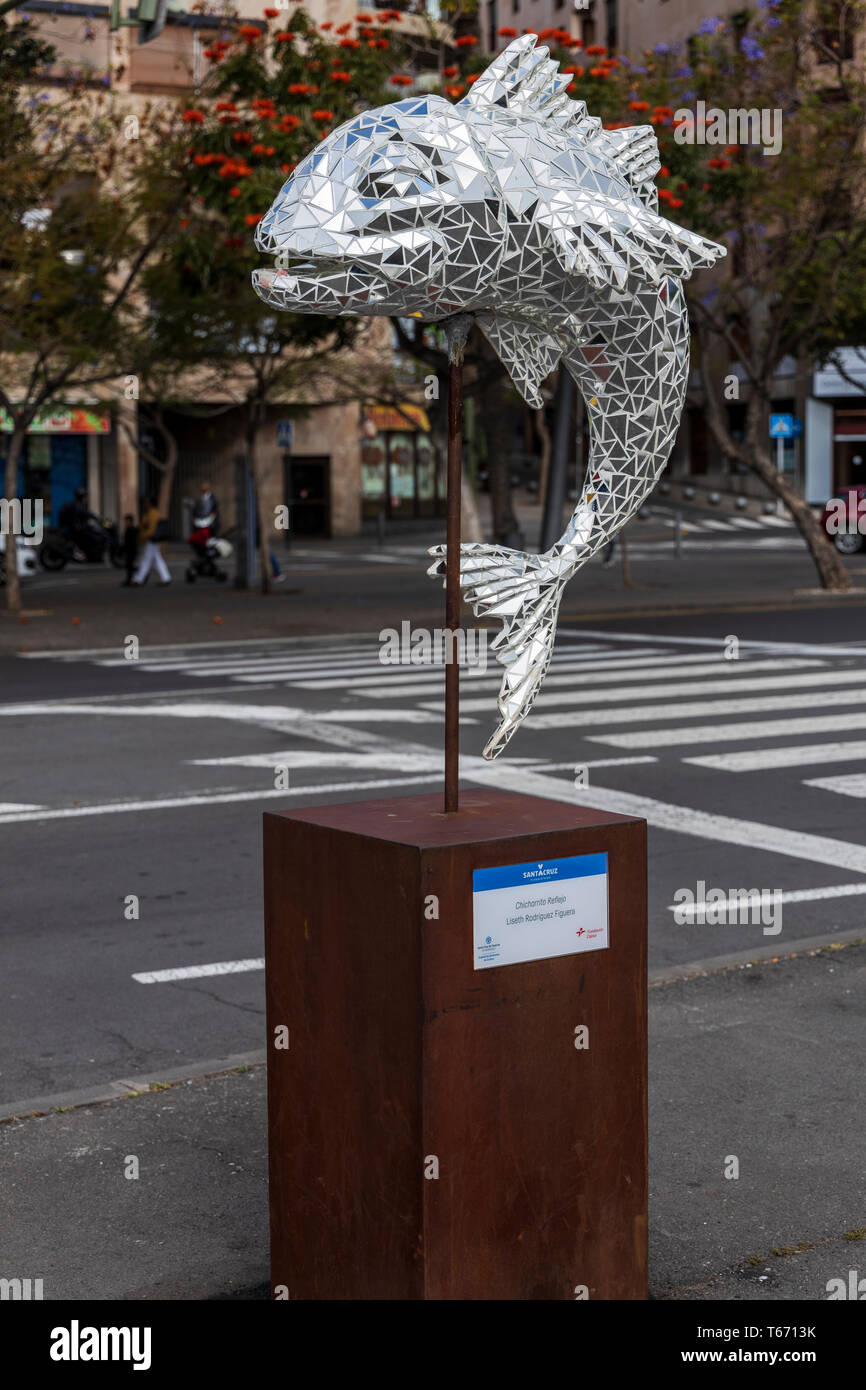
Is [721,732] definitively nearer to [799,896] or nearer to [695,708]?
[695,708]

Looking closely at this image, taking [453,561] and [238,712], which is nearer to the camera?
[453,561]

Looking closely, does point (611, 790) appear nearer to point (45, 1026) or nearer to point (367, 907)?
point (45, 1026)

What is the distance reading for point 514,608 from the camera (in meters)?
4.55

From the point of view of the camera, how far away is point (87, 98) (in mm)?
24109

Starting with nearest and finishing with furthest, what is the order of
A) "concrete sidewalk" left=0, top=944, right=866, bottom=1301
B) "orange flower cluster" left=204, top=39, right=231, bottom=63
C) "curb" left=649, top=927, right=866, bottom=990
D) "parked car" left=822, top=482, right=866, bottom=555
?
"concrete sidewalk" left=0, top=944, right=866, bottom=1301 → "curb" left=649, top=927, right=866, bottom=990 → "orange flower cluster" left=204, top=39, right=231, bottom=63 → "parked car" left=822, top=482, right=866, bottom=555

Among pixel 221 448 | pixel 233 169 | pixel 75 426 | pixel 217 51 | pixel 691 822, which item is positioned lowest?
pixel 691 822

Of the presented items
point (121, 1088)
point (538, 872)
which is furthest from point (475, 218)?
point (121, 1088)

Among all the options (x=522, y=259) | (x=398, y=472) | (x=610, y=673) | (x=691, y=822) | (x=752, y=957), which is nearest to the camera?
(x=522, y=259)

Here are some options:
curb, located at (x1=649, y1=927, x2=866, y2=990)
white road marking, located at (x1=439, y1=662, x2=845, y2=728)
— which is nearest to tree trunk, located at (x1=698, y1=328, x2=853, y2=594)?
white road marking, located at (x1=439, y1=662, x2=845, y2=728)

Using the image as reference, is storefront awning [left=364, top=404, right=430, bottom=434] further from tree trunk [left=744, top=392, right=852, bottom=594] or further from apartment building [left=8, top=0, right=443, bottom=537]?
tree trunk [left=744, top=392, right=852, bottom=594]

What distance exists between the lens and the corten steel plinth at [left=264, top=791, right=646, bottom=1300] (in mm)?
3834

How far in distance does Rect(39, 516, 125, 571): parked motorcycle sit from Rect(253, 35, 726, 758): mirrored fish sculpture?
33057 mm

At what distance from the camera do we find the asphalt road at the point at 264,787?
7.22m

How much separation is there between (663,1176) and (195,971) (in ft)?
9.75
